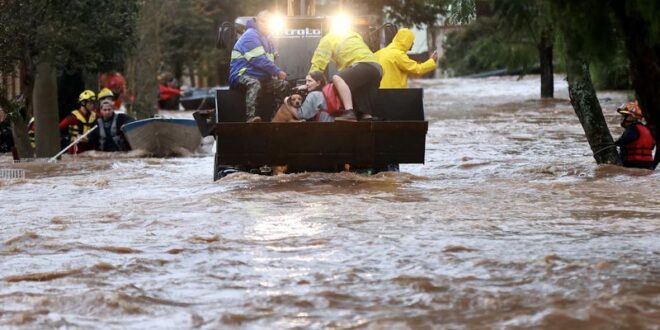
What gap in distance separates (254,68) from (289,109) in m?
0.68

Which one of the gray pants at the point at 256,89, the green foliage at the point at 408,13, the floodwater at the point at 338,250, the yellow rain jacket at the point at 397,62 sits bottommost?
the floodwater at the point at 338,250

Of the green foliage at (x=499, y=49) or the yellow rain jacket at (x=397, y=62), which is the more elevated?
the yellow rain jacket at (x=397, y=62)

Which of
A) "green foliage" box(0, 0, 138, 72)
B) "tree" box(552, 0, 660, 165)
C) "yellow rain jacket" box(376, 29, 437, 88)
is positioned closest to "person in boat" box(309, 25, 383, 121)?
"yellow rain jacket" box(376, 29, 437, 88)

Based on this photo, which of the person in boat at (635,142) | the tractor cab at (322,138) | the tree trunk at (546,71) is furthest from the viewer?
the tree trunk at (546,71)

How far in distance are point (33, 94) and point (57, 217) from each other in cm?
1153

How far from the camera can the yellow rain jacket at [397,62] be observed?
16906mm

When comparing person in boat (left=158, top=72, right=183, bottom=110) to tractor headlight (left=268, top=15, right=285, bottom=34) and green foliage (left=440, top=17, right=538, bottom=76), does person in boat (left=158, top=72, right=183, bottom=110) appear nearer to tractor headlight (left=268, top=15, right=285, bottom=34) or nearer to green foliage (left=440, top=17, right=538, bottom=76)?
green foliage (left=440, top=17, right=538, bottom=76)

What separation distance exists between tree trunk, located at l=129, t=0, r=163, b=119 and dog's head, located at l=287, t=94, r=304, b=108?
790 inches

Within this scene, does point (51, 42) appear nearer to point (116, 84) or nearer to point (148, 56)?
point (116, 84)

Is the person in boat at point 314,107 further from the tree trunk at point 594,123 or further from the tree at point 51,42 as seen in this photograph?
the tree at point 51,42

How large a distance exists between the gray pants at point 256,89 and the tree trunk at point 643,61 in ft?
25.4

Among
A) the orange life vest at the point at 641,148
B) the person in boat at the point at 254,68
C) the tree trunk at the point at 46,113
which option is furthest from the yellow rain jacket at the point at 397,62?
the tree trunk at the point at 46,113

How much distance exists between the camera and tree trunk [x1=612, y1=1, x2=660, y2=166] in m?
8.08

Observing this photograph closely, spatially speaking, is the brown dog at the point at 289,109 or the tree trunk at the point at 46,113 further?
the tree trunk at the point at 46,113
